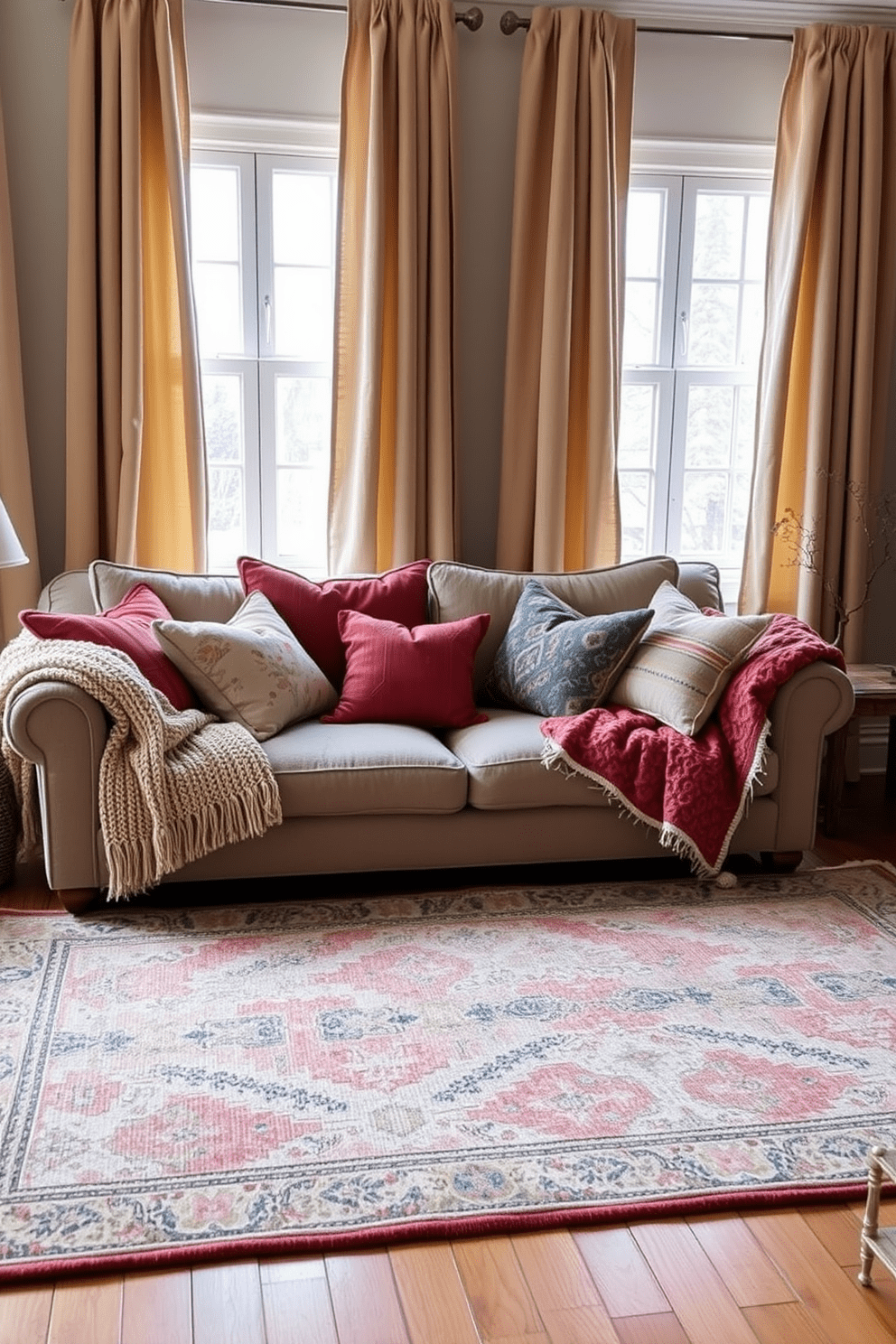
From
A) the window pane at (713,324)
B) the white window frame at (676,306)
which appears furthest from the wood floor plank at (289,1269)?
the window pane at (713,324)

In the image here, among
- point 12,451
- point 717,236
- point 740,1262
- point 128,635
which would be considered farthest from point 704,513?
point 740,1262

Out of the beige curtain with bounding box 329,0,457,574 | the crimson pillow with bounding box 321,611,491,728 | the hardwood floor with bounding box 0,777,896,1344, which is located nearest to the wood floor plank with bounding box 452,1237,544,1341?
the hardwood floor with bounding box 0,777,896,1344

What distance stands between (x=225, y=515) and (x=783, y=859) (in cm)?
227

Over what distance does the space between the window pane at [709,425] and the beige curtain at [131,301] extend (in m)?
1.87

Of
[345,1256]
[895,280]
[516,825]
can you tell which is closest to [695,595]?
[516,825]

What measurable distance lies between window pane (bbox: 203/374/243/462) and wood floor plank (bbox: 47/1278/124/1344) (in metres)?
3.04

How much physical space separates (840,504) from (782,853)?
1594mm

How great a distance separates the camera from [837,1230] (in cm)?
207

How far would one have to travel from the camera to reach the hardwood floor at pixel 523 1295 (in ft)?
5.97

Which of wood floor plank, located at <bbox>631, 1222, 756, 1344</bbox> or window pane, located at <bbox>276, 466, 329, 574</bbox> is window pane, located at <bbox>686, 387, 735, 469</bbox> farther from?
wood floor plank, located at <bbox>631, 1222, 756, 1344</bbox>

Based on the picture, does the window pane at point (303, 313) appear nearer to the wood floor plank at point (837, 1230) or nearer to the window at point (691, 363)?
the window at point (691, 363)

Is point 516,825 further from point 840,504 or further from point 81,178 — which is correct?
point 81,178

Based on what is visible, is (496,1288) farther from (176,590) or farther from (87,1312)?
(176,590)

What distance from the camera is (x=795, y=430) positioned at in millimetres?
4664
